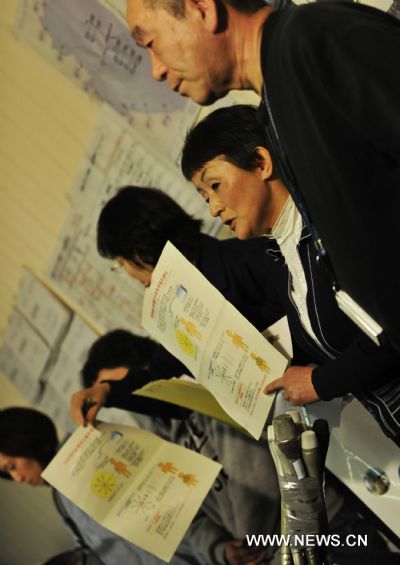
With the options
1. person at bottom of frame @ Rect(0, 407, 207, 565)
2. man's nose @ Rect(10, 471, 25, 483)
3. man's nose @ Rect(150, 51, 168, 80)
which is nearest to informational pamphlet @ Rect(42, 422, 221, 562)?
person at bottom of frame @ Rect(0, 407, 207, 565)

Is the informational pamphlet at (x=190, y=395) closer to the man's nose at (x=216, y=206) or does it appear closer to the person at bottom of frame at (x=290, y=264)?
the person at bottom of frame at (x=290, y=264)

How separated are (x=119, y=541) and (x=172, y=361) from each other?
47cm

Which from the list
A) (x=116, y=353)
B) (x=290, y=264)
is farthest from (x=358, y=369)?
(x=116, y=353)

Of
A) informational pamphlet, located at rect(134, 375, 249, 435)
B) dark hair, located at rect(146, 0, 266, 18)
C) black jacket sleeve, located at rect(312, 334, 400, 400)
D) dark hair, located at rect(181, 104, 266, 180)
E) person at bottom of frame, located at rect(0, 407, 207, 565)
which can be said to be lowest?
person at bottom of frame, located at rect(0, 407, 207, 565)

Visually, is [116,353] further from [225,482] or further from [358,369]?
[358,369]

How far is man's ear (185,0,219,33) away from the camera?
2.55 ft

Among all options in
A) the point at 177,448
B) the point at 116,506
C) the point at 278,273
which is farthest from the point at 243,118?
the point at 116,506

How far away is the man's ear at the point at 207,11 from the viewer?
30.5 inches

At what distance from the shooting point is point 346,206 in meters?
0.65

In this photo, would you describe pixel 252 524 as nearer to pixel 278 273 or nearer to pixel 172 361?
pixel 172 361

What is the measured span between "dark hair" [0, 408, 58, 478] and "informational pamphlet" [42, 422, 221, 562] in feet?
0.93

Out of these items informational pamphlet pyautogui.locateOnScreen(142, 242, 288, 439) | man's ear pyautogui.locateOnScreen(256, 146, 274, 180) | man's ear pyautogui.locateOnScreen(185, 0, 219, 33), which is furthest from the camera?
informational pamphlet pyautogui.locateOnScreen(142, 242, 288, 439)

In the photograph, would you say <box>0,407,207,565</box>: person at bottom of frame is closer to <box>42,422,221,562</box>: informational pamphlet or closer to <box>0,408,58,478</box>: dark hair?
<box>0,408,58,478</box>: dark hair

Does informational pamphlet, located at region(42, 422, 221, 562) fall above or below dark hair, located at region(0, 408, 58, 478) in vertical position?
above
